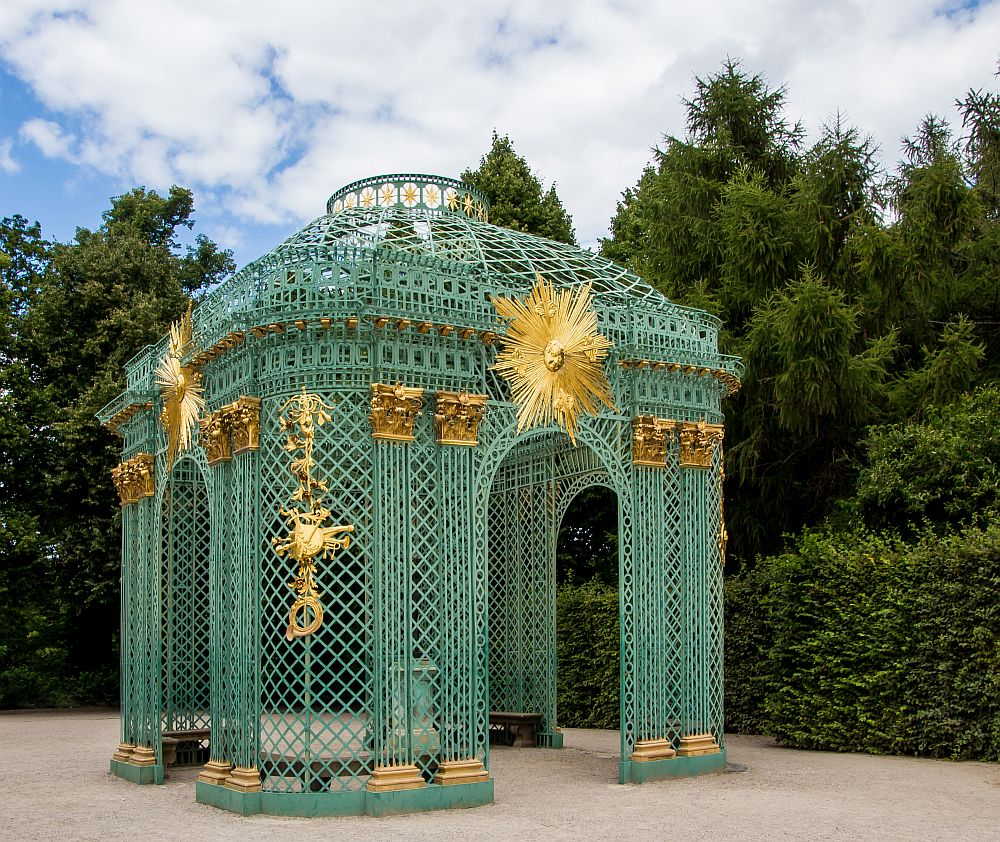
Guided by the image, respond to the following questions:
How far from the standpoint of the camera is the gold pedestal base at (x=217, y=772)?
10.2 meters

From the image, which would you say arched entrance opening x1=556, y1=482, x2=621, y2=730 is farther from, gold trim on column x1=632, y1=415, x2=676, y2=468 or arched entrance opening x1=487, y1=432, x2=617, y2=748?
gold trim on column x1=632, y1=415, x2=676, y2=468

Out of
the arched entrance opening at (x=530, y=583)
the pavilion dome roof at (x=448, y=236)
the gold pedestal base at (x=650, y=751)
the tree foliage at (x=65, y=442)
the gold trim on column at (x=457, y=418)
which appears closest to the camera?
the gold trim on column at (x=457, y=418)

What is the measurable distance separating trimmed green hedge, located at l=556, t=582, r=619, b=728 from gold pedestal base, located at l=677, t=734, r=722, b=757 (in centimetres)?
569

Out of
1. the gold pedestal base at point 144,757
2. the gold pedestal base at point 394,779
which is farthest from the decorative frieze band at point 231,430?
the gold pedestal base at point 144,757

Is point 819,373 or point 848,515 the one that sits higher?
→ point 819,373

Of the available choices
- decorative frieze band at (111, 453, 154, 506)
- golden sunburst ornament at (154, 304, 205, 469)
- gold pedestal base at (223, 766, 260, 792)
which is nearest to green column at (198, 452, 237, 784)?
gold pedestal base at (223, 766, 260, 792)

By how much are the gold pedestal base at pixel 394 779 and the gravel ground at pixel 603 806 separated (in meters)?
0.31

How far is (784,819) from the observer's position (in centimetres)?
925

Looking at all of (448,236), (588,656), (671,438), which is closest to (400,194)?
(448,236)

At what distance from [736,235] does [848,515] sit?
5947 millimetres

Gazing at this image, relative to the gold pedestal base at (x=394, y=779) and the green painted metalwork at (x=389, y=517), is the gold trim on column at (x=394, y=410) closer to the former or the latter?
the green painted metalwork at (x=389, y=517)

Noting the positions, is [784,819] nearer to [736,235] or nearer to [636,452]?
[636,452]

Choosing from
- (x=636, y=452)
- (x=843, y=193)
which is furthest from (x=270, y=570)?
(x=843, y=193)

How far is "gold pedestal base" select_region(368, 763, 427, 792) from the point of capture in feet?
31.0
